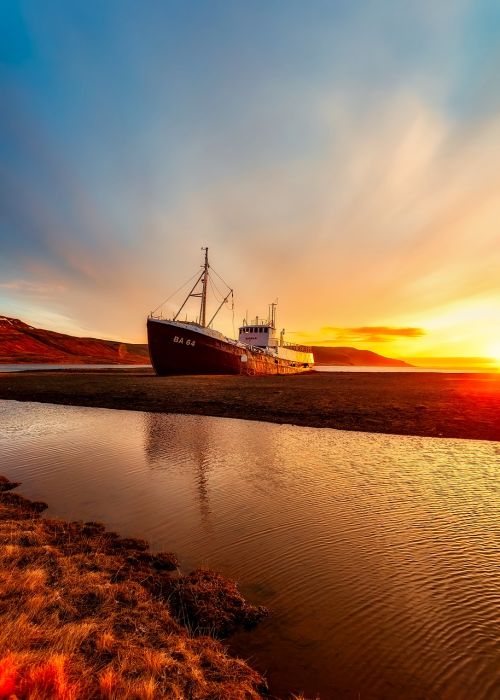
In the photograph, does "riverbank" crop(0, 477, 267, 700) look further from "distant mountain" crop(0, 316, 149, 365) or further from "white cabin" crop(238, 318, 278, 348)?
"distant mountain" crop(0, 316, 149, 365)

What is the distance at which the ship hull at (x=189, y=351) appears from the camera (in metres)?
53.2

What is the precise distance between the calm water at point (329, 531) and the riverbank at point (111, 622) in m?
0.46

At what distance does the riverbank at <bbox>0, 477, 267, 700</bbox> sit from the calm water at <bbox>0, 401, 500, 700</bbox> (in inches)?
18.0

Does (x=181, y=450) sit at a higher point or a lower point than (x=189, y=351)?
lower

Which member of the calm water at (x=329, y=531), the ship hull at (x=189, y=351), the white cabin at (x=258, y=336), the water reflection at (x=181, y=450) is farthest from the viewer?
the white cabin at (x=258, y=336)

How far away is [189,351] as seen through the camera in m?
54.5

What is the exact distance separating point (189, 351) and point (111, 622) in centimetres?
5068

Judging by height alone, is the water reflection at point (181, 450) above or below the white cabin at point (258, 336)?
below

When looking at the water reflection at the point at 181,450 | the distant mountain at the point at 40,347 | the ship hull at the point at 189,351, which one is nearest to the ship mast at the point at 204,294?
the ship hull at the point at 189,351

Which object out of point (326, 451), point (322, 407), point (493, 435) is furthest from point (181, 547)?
point (322, 407)

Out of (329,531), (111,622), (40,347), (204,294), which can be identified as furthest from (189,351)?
(40,347)

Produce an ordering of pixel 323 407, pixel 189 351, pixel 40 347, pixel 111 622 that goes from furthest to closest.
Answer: pixel 40 347 < pixel 189 351 < pixel 323 407 < pixel 111 622

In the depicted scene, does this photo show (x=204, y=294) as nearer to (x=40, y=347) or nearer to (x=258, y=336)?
(x=258, y=336)

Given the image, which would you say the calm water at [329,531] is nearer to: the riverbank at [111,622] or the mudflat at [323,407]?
the riverbank at [111,622]
